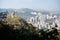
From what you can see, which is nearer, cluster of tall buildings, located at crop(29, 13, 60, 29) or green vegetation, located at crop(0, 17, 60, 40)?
green vegetation, located at crop(0, 17, 60, 40)

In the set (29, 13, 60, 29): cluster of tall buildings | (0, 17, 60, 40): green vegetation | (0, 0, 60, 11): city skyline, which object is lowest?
(0, 17, 60, 40): green vegetation

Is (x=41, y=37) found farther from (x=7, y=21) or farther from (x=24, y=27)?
(x=7, y=21)

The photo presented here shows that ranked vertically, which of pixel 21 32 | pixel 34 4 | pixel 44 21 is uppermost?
pixel 34 4

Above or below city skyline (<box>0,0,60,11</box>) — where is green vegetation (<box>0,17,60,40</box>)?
below

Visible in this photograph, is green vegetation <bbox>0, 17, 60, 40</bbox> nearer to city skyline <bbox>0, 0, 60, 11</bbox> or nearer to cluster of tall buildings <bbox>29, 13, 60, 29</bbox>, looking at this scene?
cluster of tall buildings <bbox>29, 13, 60, 29</bbox>

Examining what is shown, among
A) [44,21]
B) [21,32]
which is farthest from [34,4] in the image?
[21,32]

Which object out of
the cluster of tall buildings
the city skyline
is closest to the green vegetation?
the cluster of tall buildings

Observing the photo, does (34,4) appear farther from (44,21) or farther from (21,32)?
(21,32)

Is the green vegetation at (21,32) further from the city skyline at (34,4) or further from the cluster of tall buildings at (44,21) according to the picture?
the city skyline at (34,4)
